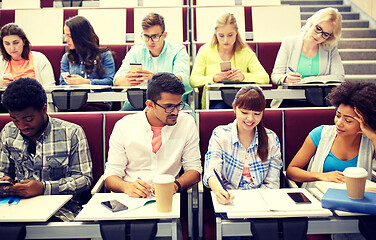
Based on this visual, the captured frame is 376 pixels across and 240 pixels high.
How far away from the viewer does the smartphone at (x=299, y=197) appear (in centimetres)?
130

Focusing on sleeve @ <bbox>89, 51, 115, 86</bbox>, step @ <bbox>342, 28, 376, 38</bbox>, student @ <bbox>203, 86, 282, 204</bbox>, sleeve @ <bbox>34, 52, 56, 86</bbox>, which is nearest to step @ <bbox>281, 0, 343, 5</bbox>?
step @ <bbox>342, 28, 376, 38</bbox>

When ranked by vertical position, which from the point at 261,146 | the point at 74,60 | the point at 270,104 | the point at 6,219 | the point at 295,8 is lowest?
the point at 6,219

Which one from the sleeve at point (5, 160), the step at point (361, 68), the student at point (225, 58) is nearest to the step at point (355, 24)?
the step at point (361, 68)

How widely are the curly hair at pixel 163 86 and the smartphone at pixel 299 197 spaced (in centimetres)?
62

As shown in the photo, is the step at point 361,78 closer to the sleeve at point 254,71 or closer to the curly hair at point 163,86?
the sleeve at point 254,71

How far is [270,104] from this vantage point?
273cm

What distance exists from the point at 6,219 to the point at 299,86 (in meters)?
1.70

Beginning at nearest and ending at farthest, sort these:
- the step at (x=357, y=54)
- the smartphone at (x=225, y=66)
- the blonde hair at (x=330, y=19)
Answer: the smartphone at (x=225, y=66)
the blonde hair at (x=330, y=19)
the step at (x=357, y=54)

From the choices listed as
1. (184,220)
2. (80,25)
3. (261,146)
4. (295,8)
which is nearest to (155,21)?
(80,25)

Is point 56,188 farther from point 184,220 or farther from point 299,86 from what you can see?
point 299,86

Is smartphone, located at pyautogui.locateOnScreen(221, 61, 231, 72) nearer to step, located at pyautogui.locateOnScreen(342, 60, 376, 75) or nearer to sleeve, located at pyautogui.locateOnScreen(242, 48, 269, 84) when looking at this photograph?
sleeve, located at pyautogui.locateOnScreen(242, 48, 269, 84)

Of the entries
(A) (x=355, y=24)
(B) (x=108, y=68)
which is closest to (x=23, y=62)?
(B) (x=108, y=68)

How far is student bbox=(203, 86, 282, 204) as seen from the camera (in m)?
1.62

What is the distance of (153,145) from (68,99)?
0.66 meters
